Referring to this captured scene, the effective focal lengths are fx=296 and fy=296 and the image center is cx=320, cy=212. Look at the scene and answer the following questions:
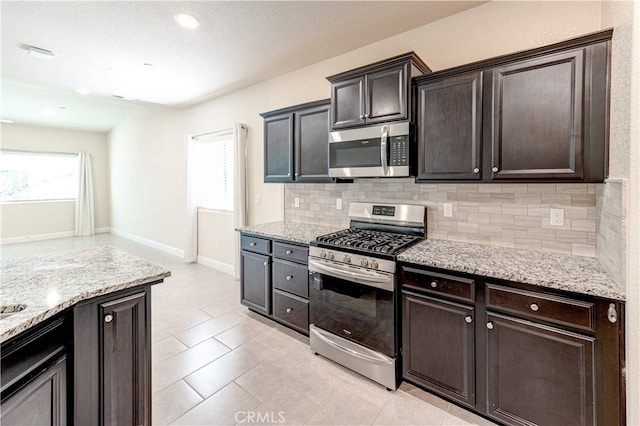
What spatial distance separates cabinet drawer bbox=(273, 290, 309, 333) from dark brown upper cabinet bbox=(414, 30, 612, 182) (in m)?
1.54

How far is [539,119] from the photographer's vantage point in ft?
6.01

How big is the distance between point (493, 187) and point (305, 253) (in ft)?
5.33

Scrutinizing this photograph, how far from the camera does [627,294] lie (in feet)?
4.42

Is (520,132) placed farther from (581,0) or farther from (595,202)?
(581,0)

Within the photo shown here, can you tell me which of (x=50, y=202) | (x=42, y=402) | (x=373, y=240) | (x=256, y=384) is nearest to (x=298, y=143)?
(x=373, y=240)

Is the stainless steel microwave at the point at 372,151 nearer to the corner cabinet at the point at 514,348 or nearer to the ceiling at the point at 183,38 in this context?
the corner cabinet at the point at 514,348

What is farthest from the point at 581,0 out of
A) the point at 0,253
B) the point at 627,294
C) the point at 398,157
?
the point at 0,253

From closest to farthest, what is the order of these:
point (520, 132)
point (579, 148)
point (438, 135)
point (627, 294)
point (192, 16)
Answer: point (627, 294), point (579, 148), point (520, 132), point (438, 135), point (192, 16)

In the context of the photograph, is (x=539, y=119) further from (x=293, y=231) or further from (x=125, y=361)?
(x=125, y=361)

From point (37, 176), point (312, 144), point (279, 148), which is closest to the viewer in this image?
point (312, 144)

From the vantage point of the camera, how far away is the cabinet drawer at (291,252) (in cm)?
268

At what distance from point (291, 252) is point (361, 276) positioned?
2.77 feet

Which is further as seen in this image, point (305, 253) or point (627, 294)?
point (305, 253)

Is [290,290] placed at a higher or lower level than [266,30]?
lower
